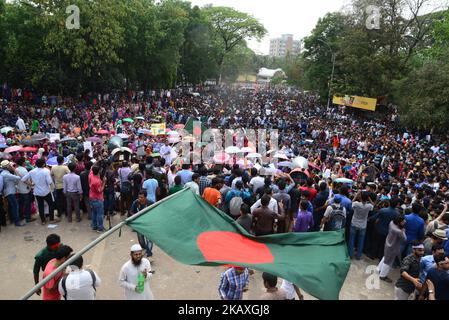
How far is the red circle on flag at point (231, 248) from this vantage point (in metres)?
3.19

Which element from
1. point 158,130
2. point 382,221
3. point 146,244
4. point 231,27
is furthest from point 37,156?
point 231,27

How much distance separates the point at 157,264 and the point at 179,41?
2800cm

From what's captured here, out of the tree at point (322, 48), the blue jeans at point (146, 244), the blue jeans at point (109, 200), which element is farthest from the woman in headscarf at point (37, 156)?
the tree at point (322, 48)

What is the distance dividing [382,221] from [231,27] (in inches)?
1903

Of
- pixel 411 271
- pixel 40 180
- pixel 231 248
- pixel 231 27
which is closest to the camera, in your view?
pixel 231 248

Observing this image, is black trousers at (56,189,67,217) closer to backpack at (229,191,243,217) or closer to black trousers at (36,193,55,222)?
black trousers at (36,193,55,222)

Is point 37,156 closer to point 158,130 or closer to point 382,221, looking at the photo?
point 158,130

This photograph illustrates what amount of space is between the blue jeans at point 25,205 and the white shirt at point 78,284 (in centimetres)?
417

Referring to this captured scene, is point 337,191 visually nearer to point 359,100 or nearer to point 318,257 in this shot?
point 318,257

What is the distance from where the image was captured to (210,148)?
1341 cm

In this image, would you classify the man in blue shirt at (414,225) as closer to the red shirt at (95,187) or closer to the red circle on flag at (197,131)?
the red shirt at (95,187)

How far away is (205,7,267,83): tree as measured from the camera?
4956cm

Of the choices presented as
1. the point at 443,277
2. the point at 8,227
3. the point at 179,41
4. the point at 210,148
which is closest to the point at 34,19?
the point at 179,41

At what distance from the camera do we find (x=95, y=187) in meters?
6.98
